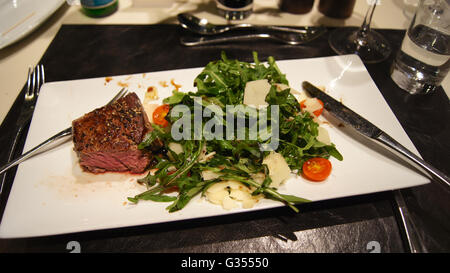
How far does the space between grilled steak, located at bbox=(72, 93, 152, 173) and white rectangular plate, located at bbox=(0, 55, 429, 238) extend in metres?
0.08

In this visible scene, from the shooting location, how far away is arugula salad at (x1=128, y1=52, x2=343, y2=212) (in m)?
1.62

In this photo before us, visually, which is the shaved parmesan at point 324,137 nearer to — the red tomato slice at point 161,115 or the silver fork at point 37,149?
the red tomato slice at point 161,115

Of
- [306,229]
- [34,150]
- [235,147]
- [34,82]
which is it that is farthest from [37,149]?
[306,229]

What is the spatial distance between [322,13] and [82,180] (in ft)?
9.74

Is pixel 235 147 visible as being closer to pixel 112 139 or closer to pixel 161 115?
pixel 161 115

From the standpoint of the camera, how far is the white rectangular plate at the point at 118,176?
150cm

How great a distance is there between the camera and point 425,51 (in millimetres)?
2266

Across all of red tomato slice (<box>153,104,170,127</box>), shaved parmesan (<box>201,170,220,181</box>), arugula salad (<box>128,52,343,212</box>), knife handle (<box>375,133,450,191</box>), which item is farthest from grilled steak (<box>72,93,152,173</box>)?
knife handle (<box>375,133,450,191</box>)

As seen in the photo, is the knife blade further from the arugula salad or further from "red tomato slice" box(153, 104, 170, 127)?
"red tomato slice" box(153, 104, 170, 127)

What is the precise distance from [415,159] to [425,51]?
109 centimetres

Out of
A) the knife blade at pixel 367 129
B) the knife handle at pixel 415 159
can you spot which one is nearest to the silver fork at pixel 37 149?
the knife blade at pixel 367 129

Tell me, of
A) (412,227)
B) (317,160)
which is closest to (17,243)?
(317,160)

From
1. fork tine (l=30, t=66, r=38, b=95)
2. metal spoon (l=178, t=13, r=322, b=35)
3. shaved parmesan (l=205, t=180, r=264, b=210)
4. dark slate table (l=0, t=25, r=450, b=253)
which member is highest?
metal spoon (l=178, t=13, r=322, b=35)

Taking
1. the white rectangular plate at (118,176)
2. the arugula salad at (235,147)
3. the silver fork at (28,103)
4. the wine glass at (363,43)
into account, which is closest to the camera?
the white rectangular plate at (118,176)
